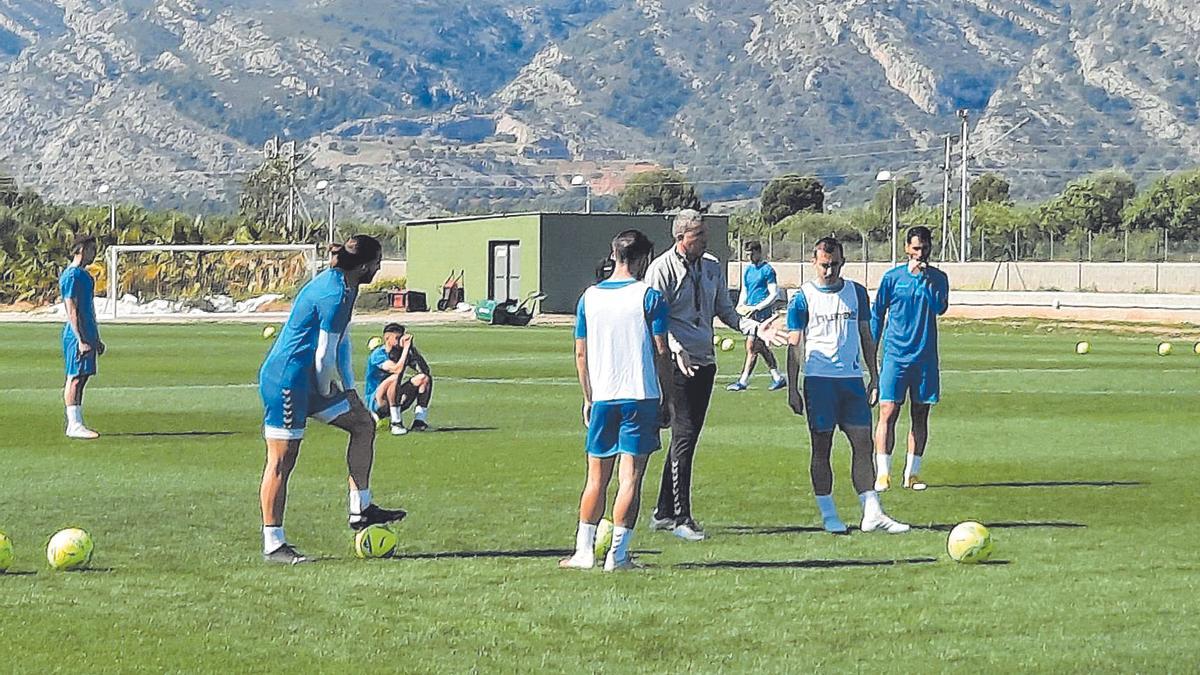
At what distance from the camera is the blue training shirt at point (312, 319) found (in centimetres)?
1021

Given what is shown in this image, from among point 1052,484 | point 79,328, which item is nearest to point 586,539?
point 1052,484

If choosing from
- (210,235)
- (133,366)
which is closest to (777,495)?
(133,366)

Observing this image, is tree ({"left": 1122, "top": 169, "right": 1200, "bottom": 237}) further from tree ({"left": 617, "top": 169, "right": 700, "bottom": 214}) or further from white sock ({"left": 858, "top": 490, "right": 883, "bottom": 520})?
white sock ({"left": 858, "top": 490, "right": 883, "bottom": 520})

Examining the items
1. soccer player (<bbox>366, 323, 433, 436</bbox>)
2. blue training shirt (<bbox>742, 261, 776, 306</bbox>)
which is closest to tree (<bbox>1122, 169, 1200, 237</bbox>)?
blue training shirt (<bbox>742, 261, 776, 306</bbox>)

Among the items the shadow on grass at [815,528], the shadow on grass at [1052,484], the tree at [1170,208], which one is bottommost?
the shadow on grass at [1052,484]

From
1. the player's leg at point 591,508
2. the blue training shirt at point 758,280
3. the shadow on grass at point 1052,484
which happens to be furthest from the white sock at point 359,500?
the blue training shirt at point 758,280

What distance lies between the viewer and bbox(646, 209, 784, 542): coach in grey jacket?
1148 centimetres

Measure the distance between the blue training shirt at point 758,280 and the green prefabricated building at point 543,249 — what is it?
37.6 m

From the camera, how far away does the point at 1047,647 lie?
8211mm

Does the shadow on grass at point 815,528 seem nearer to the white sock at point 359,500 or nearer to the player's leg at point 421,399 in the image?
the white sock at point 359,500

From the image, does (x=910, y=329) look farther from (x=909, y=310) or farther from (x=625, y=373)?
(x=625, y=373)

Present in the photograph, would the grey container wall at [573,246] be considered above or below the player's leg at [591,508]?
above

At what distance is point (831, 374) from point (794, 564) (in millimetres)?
1829

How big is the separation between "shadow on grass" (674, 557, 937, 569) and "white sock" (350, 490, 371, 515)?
2222 mm
